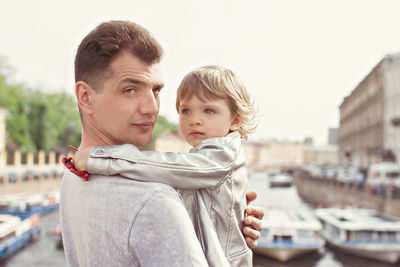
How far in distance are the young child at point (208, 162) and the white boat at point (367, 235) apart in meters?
18.6

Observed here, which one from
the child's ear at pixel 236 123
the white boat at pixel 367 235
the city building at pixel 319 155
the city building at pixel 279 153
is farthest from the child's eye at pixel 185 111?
the city building at pixel 319 155

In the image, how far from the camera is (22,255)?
18016 millimetres

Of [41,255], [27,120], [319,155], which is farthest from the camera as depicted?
[319,155]

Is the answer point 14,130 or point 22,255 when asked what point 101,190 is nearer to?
point 22,255

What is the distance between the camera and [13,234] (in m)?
18.9

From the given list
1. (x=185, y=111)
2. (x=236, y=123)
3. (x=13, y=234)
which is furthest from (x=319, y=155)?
(x=185, y=111)

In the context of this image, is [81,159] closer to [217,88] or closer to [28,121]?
[217,88]

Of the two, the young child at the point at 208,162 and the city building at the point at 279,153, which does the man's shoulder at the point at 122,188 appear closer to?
the young child at the point at 208,162

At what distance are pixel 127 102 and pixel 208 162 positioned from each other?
0.34 metres

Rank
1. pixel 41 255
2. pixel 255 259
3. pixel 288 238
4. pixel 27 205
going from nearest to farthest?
pixel 41 255 → pixel 255 259 → pixel 288 238 → pixel 27 205

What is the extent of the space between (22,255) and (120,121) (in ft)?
62.1

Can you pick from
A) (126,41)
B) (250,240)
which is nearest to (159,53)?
(126,41)

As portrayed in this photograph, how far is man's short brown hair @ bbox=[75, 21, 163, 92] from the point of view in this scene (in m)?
1.36

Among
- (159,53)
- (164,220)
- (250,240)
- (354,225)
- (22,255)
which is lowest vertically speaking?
(22,255)
